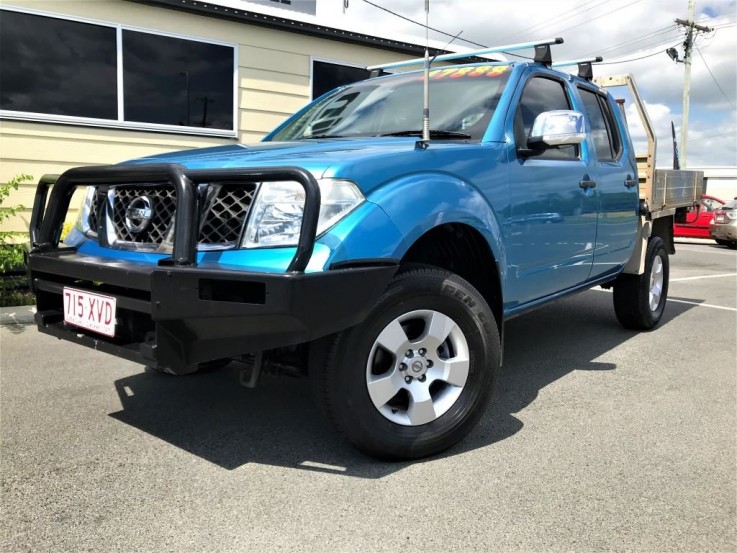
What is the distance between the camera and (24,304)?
6.02 m

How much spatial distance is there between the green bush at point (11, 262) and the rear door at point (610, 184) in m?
4.85

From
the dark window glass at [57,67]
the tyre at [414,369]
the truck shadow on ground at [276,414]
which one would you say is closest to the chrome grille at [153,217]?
the tyre at [414,369]

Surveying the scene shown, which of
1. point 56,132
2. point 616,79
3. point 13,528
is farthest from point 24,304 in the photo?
point 616,79

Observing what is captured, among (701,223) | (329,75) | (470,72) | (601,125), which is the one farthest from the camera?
(701,223)

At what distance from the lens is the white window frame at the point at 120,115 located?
6.46 meters

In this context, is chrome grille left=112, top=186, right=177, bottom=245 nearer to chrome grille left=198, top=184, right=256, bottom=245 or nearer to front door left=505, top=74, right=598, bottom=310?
chrome grille left=198, top=184, right=256, bottom=245

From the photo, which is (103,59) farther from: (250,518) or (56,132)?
(250,518)

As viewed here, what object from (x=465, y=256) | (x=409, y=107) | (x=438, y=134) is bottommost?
(x=465, y=256)

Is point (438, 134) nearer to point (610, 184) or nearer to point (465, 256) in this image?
point (465, 256)

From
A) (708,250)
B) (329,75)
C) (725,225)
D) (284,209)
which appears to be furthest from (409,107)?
(725,225)

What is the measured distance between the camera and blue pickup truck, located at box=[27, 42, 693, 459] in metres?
2.32

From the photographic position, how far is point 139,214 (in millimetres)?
2766

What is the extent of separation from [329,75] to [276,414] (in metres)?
6.13

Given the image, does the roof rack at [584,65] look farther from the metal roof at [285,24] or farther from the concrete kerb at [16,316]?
the concrete kerb at [16,316]
